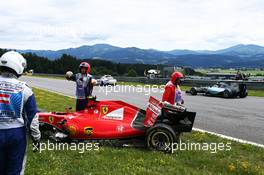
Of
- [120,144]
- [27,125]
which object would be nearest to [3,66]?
[27,125]

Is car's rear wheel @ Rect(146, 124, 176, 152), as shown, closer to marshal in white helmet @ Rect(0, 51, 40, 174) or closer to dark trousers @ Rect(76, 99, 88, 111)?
dark trousers @ Rect(76, 99, 88, 111)

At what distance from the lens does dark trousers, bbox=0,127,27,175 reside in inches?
161

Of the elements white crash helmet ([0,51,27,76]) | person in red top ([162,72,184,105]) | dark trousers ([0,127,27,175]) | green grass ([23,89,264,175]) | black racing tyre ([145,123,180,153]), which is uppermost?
white crash helmet ([0,51,27,76])

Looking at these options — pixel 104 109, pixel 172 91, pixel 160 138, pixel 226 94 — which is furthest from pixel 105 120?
pixel 226 94

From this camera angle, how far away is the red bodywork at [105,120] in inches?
311

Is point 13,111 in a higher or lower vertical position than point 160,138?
higher

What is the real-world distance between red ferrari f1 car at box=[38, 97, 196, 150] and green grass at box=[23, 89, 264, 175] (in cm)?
36

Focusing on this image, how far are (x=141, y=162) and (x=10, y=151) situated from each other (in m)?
3.02

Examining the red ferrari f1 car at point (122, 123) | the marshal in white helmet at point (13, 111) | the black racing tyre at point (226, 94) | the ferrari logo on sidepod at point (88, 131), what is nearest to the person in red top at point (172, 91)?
the red ferrari f1 car at point (122, 123)

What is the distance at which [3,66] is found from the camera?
13.8ft

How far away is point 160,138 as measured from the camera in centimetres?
779

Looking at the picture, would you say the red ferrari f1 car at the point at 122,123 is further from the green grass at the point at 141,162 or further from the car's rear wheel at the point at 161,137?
the green grass at the point at 141,162

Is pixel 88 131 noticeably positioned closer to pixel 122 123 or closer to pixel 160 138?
pixel 122 123

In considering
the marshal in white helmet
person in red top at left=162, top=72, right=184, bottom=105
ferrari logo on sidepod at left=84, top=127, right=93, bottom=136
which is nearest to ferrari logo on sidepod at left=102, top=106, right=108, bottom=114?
ferrari logo on sidepod at left=84, top=127, right=93, bottom=136
